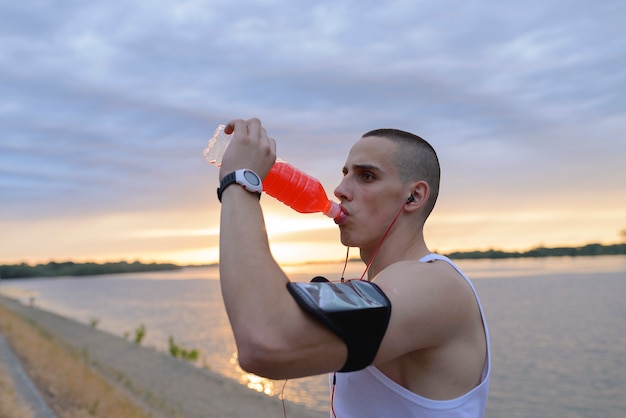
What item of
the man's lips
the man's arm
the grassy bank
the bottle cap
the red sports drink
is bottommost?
the grassy bank

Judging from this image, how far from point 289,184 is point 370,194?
20.5 inches

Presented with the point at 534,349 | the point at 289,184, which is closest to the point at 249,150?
the point at 289,184

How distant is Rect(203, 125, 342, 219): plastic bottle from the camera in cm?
260

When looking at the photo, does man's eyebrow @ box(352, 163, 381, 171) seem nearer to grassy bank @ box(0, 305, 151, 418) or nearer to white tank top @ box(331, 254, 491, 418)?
white tank top @ box(331, 254, 491, 418)

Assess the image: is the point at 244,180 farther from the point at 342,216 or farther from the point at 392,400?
the point at 392,400

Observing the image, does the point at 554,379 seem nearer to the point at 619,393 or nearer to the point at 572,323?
the point at 619,393

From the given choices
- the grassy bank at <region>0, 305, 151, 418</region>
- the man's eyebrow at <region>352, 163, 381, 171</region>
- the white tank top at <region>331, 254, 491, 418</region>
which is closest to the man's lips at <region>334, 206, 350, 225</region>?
the man's eyebrow at <region>352, 163, 381, 171</region>

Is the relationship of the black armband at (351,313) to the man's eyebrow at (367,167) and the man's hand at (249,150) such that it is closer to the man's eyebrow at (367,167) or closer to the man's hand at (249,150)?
the man's hand at (249,150)

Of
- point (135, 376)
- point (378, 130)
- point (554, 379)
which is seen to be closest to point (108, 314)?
point (135, 376)

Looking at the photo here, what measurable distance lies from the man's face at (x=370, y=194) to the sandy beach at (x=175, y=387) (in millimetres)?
12666

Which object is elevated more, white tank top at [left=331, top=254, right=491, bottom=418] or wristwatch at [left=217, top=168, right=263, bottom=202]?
wristwatch at [left=217, top=168, right=263, bottom=202]

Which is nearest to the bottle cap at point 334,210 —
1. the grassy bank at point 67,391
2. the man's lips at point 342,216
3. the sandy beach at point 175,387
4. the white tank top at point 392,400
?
the man's lips at point 342,216

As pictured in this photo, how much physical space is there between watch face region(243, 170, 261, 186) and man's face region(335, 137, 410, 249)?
20.2 inches

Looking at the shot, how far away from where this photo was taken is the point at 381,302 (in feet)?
5.33
